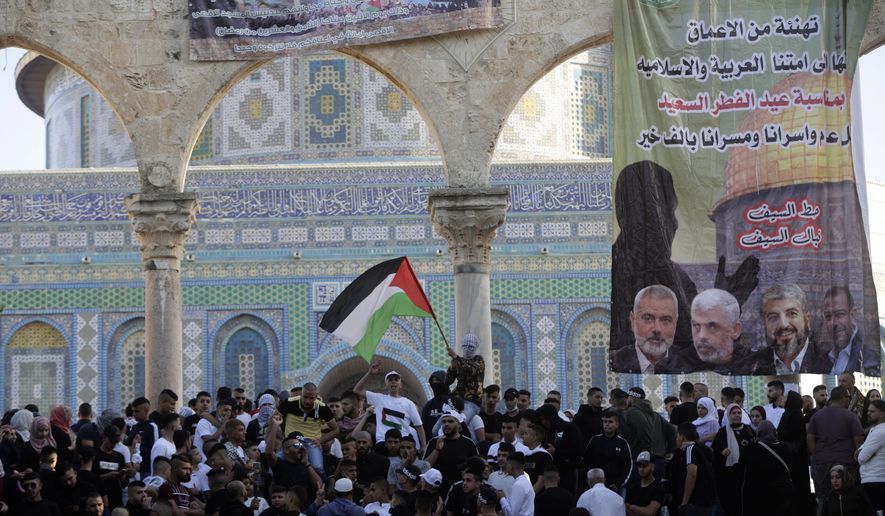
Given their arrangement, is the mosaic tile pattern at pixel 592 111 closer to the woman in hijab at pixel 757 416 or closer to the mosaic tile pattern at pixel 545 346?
the mosaic tile pattern at pixel 545 346

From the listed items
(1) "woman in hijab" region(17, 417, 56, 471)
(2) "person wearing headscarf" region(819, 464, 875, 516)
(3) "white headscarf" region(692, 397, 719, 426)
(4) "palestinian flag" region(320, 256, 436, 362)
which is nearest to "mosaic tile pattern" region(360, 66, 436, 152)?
(4) "palestinian flag" region(320, 256, 436, 362)

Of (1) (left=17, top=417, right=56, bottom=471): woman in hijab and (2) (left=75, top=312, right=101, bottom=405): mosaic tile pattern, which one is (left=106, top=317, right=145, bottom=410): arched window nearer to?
(2) (left=75, top=312, right=101, bottom=405): mosaic tile pattern

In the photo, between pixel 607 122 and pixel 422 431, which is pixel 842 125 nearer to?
pixel 422 431

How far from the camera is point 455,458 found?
43.8ft

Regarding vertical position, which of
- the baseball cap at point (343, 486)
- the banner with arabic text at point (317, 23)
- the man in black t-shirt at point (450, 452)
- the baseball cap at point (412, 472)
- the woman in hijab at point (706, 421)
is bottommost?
the baseball cap at point (343, 486)

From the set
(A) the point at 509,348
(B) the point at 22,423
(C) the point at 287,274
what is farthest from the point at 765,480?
(C) the point at 287,274

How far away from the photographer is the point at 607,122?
31.5 m

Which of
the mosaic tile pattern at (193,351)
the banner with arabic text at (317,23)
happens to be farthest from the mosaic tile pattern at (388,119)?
Answer: the banner with arabic text at (317,23)

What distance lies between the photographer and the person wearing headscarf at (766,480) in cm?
1344

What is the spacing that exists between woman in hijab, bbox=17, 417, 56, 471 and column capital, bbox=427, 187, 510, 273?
15.2 feet

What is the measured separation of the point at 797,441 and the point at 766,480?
1021 millimetres

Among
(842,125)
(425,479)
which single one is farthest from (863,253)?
(425,479)

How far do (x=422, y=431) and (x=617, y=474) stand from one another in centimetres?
162

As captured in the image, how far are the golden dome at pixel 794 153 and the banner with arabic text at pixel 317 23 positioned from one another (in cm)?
269
